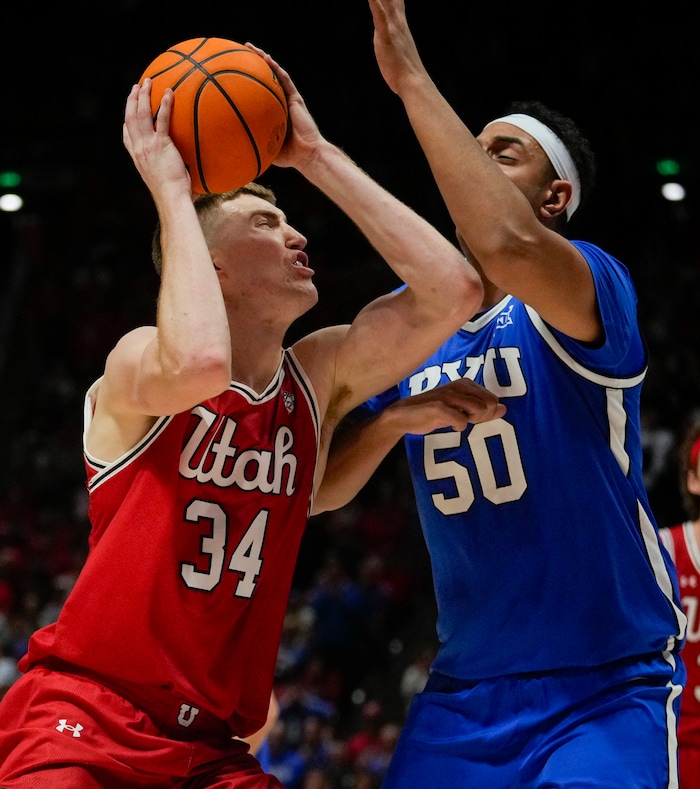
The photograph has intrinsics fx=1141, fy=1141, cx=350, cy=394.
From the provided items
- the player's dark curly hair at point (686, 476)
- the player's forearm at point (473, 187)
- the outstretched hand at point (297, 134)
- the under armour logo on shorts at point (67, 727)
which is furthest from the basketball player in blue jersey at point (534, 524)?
the player's dark curly hair at point (686, 476)

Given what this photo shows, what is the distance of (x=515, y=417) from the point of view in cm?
357

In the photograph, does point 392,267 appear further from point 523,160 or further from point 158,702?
point 158,702

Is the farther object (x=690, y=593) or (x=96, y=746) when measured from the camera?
→ (x=690, y=593)

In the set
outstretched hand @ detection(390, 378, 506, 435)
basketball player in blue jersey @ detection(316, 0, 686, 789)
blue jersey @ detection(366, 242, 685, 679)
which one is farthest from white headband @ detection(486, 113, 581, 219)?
outstretched hand @ detection(390, 378, 506, 435)

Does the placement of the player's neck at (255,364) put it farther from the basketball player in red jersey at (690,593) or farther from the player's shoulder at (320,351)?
the basketball player in red jersey at (690,593)

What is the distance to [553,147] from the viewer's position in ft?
12.6

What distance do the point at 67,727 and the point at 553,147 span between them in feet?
7.81

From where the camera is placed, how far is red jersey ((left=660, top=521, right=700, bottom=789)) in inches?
195

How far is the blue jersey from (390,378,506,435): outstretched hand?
0.14 metres

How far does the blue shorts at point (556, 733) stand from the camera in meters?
3.22

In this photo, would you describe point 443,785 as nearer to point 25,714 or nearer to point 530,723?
point 530,723

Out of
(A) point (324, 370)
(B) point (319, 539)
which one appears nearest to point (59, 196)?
(B) point (319, 539)

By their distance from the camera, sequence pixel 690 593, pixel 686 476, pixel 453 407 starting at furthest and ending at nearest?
pixel 686 476, pixel 690 593, pixel 453 407

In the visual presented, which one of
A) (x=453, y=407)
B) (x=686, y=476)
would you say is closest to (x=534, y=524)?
(x=453, y=407)
